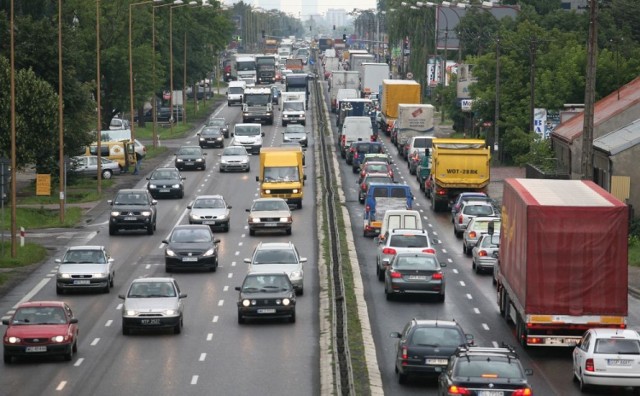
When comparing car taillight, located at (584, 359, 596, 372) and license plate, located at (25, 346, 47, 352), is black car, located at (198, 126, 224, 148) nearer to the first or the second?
license plate, located at (25, 346, 47, 352)

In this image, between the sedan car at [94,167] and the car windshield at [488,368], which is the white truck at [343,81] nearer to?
the sedan car at [94,167]

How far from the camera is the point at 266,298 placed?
1535 inches

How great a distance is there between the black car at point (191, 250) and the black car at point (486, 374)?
23158 millimetres

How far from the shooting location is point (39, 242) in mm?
58250

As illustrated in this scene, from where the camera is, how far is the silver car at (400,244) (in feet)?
153

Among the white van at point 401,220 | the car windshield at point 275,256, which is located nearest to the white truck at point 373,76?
the white van at point 401,220

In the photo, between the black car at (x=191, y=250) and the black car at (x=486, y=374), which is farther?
the black car at (x=191, y=250)

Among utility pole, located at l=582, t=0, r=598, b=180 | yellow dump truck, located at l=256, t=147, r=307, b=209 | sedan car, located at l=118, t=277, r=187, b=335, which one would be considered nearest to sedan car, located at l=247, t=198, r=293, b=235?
yellow dump truck, located at l=256, t=147, r=307, b=209

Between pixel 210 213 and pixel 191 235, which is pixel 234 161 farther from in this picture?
pixel 191 235

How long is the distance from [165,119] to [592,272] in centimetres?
10244

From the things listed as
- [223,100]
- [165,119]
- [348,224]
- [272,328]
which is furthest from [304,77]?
[272,328]

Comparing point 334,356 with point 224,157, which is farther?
point 224,157

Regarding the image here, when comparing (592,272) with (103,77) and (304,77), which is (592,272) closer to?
(103,77)

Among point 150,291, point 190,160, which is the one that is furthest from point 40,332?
point 190,160
